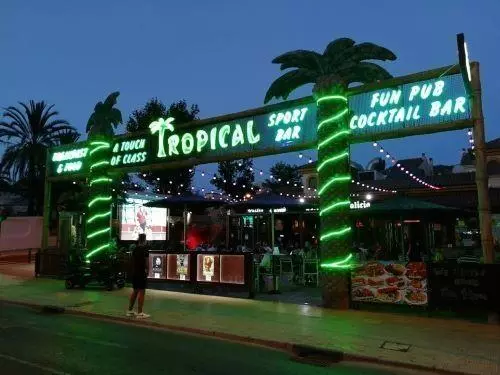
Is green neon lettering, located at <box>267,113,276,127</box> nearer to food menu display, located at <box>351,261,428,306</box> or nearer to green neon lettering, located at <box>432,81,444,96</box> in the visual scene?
green neon lettering, located at <box>432,81,444,96</box>

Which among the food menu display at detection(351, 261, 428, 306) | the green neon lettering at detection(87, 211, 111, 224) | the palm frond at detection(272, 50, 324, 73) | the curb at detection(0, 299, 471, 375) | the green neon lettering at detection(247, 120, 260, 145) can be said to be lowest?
the curb at detection(0, 299, 471, 375)

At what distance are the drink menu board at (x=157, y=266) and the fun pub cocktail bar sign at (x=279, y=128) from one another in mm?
3284

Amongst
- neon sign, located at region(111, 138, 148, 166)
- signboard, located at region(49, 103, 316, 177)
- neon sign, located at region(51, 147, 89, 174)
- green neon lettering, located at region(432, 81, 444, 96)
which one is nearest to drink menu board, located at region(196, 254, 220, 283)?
signboard, located at region(49, 103, 316, 177)

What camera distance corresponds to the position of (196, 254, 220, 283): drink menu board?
583 inches

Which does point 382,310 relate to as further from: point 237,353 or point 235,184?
point 235,184

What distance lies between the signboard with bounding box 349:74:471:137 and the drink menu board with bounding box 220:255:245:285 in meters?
4.84

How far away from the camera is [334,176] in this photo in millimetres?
12938

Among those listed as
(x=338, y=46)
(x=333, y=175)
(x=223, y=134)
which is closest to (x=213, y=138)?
(x=223, y=134)

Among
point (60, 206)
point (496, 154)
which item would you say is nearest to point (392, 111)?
point (496, 154)

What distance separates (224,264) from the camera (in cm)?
1466

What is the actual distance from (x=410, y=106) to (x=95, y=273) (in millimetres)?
11017

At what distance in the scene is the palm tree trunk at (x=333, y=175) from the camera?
12.8 m

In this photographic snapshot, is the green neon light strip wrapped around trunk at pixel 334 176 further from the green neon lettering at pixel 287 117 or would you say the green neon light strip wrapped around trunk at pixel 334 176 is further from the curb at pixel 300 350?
the curb at pixel 300 350

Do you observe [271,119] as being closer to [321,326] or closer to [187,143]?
[187,143]
